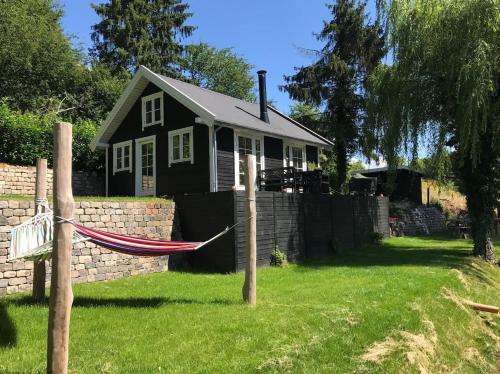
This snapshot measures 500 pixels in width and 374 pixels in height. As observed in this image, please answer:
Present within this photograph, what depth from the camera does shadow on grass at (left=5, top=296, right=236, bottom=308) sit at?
7.32 metres

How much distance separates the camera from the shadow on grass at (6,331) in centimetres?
540

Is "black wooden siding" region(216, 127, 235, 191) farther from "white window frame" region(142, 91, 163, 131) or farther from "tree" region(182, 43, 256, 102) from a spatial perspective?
"tree" region(182, 43, 256, 102)

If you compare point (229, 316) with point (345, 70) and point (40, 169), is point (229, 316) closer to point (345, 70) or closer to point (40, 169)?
point (40, 169)

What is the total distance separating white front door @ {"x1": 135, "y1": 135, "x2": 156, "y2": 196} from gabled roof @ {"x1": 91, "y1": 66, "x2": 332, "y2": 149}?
1.67 m

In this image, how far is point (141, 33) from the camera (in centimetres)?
3322

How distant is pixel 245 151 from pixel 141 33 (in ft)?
67.5

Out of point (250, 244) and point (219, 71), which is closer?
point (250, 244)

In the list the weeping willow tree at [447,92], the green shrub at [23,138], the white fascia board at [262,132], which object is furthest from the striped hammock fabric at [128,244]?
the green shrub at [23,138]

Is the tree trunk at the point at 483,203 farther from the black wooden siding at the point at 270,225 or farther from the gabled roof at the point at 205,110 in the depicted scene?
the gabled roof at the point at 205,110

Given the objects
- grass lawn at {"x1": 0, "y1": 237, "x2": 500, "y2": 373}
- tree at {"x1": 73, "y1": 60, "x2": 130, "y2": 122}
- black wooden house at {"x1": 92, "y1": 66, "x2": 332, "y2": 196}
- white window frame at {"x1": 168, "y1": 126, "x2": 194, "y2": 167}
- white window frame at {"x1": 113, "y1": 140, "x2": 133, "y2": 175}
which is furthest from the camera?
Answer: tree at {"x1": 73, "y1": 60, "x2": 130, "y2": 122}

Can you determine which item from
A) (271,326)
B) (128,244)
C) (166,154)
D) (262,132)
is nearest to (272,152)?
(262,132)

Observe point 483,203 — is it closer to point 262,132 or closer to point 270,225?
point 270,225

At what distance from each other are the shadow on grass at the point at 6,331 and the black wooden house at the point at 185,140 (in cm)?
887

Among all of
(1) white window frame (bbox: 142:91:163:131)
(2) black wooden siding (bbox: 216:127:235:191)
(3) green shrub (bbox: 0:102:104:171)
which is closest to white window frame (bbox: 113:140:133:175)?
(1) white window frame (bbox: 142:91:163:131)
